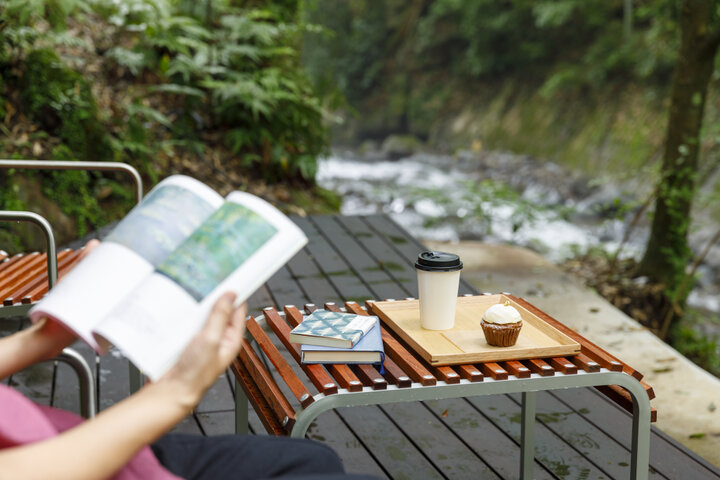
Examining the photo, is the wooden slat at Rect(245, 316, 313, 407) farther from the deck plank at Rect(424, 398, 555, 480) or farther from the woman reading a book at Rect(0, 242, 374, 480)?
the deck plank at Rect(424, 398, 555, 480)

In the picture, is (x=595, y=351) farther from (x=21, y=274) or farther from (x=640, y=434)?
(x=21, y=274)

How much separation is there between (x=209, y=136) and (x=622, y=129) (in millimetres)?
8002

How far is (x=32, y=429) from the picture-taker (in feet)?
2.63

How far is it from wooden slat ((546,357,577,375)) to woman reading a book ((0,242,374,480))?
52 centimetres

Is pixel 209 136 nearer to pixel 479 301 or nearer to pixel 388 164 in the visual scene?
pixel 479 301

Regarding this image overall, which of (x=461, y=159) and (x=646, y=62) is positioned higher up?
(x=646, y=62)

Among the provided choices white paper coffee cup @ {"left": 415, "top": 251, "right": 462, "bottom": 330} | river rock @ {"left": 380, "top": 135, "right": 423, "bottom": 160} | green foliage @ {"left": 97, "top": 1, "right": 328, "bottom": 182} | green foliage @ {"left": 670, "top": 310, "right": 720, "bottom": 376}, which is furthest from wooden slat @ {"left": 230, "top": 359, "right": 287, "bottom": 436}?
river rock @ {"left": 380, "top": 135, "right": 423, "bottom": 160}

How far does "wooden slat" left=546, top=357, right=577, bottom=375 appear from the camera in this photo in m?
1.31

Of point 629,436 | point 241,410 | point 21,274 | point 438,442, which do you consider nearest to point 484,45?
point 629,436

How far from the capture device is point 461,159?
13.8 m

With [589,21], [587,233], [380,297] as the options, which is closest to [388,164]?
[589,21]

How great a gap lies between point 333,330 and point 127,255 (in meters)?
0.56

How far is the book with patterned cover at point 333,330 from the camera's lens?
1.35 meters

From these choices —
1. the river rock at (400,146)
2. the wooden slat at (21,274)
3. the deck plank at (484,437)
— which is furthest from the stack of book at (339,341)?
the river rock at (400,146)
